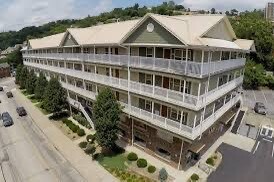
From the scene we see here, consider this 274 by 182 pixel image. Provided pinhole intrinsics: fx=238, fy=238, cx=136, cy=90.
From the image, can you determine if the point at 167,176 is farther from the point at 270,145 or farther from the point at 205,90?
the point at 270,145

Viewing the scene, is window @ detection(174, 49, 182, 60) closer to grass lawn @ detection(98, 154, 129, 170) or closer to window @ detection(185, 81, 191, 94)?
window @ detection(185, 81, 191, 94)

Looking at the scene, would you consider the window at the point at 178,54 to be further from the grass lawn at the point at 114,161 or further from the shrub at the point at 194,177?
the grass lawn at the point at 114,161

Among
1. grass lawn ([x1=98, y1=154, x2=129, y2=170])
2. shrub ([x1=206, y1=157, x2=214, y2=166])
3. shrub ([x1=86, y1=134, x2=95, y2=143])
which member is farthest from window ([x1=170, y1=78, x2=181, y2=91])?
shrub ([x1=86, y1=134, x2=95, y2=143])

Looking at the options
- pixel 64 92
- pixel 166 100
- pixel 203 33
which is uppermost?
pixel 203 33

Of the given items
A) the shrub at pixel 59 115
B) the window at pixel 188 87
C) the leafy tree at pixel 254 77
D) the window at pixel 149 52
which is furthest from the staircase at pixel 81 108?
the leafy tree at pixel 254 77

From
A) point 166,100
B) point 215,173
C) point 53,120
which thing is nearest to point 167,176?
point 215,173

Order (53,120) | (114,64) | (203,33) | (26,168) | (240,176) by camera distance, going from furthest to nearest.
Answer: (53,120) → (114,64) → (26,168) → (240,176) → (203,33)
